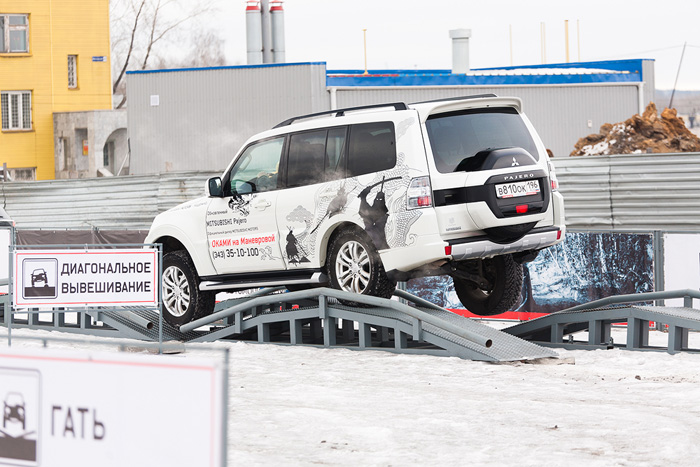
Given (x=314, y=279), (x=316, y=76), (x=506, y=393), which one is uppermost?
(x=316, y=76)

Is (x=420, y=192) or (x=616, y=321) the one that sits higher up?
(x=420, y=192)

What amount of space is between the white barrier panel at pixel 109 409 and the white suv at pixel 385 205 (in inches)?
239

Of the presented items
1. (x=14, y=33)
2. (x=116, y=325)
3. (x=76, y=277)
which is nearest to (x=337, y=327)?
(x=116, y=325)

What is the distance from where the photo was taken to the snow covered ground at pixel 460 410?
21.2 feet

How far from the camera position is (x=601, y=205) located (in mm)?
21344

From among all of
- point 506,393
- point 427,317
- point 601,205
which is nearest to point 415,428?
point 506,393

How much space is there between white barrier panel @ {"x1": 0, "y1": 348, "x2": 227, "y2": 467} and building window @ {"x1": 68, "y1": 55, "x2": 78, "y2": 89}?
148 feet

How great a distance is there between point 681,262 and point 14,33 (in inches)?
1470

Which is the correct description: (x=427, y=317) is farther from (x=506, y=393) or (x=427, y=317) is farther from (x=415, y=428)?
(x=415, y=428)

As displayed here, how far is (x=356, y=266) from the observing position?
10.7 m

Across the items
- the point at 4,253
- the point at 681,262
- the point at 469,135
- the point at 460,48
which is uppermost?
the point at 460,48

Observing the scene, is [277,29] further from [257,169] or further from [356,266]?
[356,266]

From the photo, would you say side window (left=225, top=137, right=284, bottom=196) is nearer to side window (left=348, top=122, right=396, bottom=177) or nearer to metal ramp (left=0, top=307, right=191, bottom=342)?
side window (left=348, top=122, right=396, bottom=177)

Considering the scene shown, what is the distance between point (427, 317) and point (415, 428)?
3.32m
